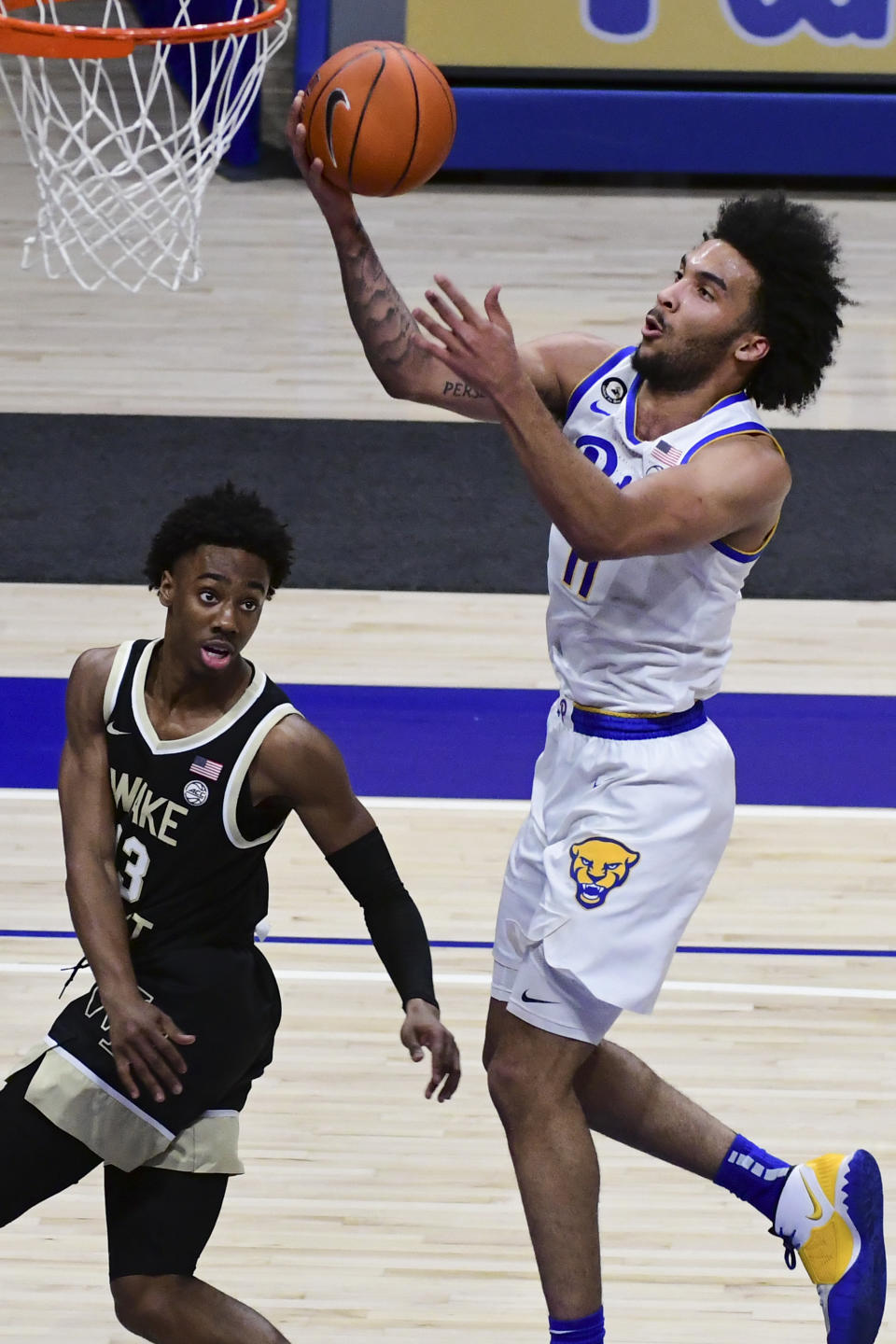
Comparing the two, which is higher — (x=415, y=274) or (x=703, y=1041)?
(x=703, y=1041)

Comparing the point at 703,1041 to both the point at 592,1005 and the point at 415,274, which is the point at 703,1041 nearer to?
the point at 592,1005

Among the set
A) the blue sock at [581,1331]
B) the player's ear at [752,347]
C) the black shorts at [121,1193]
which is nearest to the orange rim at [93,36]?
the player's ear at [752,347]

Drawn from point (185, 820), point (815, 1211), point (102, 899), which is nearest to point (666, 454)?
point (185, 820)

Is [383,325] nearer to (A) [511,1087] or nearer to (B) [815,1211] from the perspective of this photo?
(A) [511,1087]

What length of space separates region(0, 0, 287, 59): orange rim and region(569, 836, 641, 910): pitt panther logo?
440 centimetres

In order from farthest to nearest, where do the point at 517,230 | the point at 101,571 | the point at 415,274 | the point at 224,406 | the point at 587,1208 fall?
the point at 517,230 → the point at 415,274 → the point at 224,406 → the point at 101,571 → the point at 587,1208

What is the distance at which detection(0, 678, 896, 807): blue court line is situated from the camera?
493 cm

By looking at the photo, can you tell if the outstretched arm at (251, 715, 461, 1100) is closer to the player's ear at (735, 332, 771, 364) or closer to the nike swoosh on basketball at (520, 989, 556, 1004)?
the nike swoosh on basketball at (520, 989, 556, 1004)

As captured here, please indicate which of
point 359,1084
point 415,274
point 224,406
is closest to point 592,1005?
point 359,1084

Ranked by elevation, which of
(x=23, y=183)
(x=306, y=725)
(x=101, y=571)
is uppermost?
(x=306, y=725)

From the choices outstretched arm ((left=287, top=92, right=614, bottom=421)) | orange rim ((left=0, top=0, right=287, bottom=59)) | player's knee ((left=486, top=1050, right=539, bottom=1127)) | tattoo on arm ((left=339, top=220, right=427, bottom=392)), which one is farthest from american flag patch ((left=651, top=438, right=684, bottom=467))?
orange rim ((left=0, top=0, right=287, bottom=59))

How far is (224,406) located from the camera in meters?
7.49

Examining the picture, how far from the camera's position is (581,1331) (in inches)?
110

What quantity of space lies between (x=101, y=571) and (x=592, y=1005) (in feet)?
12.0
